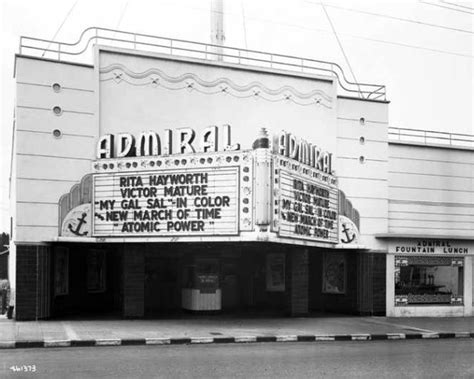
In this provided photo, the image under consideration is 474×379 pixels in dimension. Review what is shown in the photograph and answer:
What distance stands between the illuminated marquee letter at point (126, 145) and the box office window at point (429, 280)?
34.1 feet

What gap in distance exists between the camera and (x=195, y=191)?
19.5 meters

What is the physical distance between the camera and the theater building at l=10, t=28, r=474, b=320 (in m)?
19.5

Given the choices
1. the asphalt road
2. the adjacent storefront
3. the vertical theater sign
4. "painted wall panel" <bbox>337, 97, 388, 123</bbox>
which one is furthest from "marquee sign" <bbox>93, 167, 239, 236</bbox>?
the adjacent storefront

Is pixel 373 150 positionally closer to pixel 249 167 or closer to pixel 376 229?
pixel 376 229

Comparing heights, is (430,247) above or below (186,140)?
below

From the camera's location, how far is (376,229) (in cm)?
2439

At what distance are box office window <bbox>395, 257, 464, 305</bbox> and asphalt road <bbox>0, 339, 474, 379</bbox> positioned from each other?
8330mm

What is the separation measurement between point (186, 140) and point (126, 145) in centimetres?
191

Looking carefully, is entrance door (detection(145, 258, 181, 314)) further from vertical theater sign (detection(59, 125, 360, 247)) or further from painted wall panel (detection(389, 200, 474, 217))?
painted wall panel (detection(389, 200, 474, 217))

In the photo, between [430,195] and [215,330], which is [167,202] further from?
[430,195]

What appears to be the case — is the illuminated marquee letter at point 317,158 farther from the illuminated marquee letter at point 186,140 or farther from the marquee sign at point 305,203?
the illuminated marquee letter at point 186,140

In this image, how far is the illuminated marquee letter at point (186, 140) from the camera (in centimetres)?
1941

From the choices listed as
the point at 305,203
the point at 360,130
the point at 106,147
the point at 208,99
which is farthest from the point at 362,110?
the point at 106,147

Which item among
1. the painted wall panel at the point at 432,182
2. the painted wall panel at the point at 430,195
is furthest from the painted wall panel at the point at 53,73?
the painted wall panel at the point at 430,195
